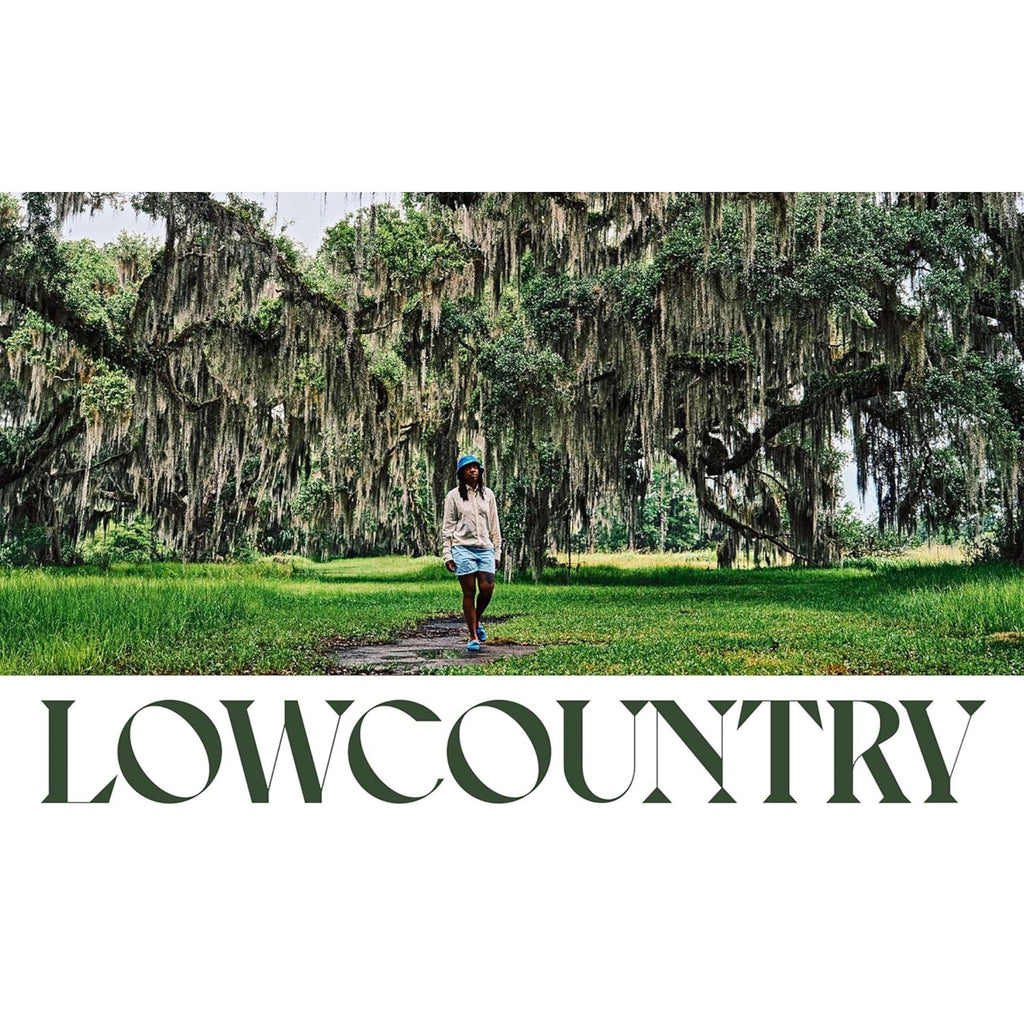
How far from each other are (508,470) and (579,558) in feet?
4.68

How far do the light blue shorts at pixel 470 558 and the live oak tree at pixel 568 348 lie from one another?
9.95ft

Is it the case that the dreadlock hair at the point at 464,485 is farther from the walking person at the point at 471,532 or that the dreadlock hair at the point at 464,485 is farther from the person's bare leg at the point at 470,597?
the person's bare leg at the point at 470,597

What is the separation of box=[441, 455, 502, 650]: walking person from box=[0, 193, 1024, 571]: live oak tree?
2.96 meters

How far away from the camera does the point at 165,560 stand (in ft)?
41.0

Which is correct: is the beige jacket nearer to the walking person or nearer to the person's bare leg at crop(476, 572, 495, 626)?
the walking person

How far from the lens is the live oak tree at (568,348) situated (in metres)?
8.27

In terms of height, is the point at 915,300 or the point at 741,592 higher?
the point at 915,300

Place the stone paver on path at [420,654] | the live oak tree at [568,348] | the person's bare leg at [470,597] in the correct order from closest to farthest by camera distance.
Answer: the stone paver on path at [420,654] < the person's bare leg at [470,597] < the live oak tree at [568,348]

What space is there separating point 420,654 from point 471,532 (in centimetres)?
86

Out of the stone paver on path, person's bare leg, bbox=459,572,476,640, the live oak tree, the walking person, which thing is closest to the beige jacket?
the walking person

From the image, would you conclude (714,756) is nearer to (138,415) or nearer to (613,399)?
(613,399)

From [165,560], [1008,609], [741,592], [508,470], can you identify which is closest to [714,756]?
[1008,609]

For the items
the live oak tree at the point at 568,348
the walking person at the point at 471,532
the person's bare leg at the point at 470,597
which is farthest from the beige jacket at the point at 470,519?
the live oak tree at the point at 568,348

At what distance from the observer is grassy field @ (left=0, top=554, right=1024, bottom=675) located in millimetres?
5918
